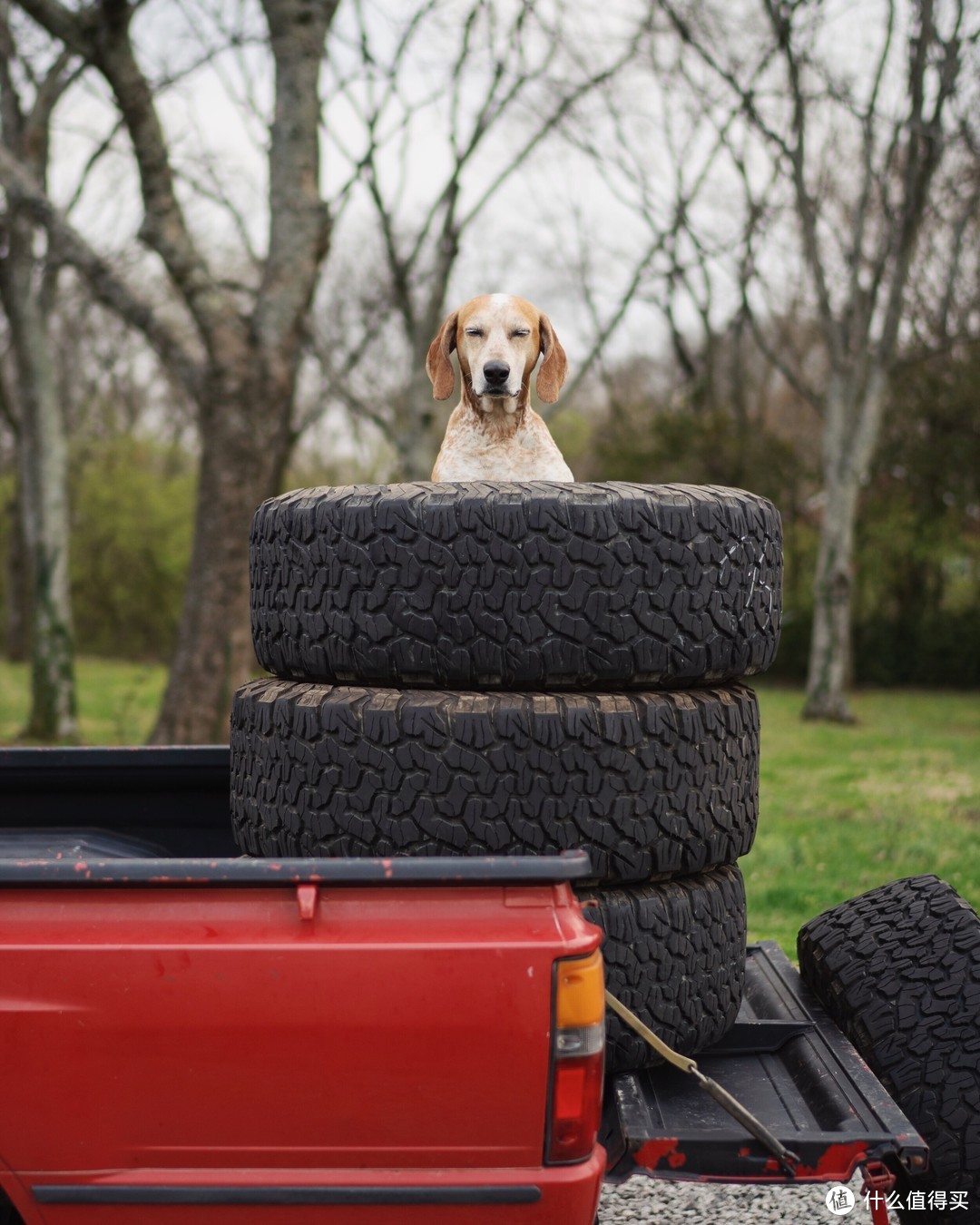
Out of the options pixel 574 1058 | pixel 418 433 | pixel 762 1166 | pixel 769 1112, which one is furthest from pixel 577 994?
pixel 418 433

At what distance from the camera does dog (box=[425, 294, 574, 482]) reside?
10.9 ft

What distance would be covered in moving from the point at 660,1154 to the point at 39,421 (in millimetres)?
10963

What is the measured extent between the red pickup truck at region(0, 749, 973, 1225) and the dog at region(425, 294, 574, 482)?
176 centimetres

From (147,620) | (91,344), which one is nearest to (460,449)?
(147,620)

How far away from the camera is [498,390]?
329cm

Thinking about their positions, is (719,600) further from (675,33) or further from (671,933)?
(675,33)

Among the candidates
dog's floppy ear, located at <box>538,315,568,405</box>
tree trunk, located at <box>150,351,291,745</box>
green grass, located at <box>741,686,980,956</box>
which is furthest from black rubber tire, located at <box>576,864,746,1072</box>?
tree trunk, located at <box>150,351,291,745</box>

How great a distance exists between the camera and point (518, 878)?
1804 mm

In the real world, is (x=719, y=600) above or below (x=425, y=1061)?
above

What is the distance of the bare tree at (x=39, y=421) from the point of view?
11.2 meters

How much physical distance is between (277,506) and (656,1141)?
4.85 ft

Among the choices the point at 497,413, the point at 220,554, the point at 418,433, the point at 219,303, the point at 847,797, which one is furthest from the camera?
the point at 418,433

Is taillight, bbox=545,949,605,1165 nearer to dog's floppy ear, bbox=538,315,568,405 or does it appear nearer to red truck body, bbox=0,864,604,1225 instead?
red truck body, bbox=0,864,604,1225

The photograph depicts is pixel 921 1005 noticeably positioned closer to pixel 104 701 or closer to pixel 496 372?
pixel 496 372
